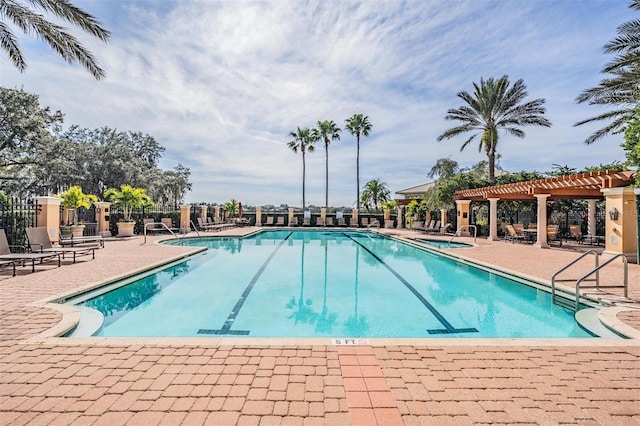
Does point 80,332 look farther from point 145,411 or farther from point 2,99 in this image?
point 2,99

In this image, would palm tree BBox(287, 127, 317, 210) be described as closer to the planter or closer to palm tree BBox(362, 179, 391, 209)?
palm tree BBox(362, 179, 391, 209)

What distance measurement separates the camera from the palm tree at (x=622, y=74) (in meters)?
10.9

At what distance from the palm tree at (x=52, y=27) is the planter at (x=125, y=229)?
1074 centimetres

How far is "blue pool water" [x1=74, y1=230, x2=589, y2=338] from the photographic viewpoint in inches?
212

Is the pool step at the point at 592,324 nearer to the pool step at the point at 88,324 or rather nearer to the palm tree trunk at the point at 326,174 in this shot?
the pool step at the point at 88,324

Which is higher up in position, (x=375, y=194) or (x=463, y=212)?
(x=375, y=194)

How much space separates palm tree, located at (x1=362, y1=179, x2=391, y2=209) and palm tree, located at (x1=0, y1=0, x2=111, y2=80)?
30861 mm

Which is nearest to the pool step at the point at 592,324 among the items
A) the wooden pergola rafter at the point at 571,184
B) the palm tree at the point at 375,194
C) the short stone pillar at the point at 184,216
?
the wooden pergola rafter at the point at 571,184

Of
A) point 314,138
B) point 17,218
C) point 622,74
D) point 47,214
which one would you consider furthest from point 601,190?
point 314,138

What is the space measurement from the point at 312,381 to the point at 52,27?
31.2ft

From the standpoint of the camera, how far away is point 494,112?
21.2m

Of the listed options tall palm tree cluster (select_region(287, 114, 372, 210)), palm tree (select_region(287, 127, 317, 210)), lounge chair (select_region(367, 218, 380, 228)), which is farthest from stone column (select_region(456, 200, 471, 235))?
palm tree (select_region(287, 127, 317, 210))

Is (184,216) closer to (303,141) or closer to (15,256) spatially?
(15,256)

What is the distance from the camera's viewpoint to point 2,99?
20141mm
